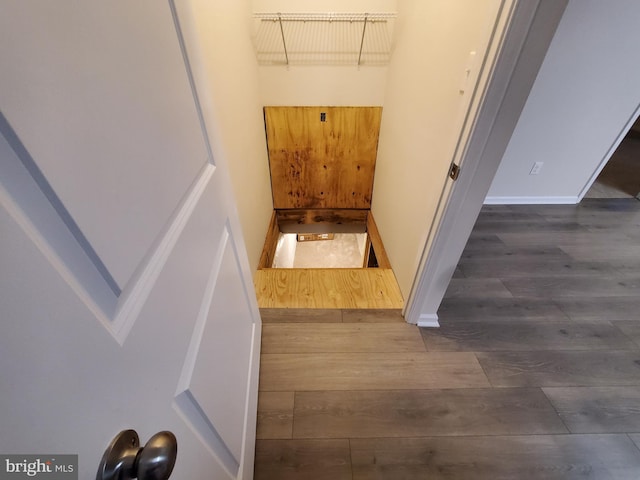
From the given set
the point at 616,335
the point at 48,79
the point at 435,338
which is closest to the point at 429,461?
the point at 435,338

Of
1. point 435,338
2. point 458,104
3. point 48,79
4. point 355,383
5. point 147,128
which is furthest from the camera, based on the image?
point 435,338

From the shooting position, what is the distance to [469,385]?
4.08ft

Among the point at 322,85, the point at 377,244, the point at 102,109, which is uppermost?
the point at 102,109

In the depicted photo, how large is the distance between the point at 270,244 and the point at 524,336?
2.19 meters

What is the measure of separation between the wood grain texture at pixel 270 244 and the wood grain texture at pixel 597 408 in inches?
79.2

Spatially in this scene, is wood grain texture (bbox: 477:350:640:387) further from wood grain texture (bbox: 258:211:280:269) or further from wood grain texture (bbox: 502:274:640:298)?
wood grain texture (bbox: 258:211:280:269)

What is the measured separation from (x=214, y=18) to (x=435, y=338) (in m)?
2.04

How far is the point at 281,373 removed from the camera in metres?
1.28

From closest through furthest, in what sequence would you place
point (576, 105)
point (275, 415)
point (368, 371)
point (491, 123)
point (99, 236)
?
point (99, 236), point (491, 123), point (275, 415), point (368, 371), point (576, 105)

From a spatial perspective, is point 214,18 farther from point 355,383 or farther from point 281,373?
point 355,383

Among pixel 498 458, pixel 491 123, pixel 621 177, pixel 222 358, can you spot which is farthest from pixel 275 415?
pixel 621 177

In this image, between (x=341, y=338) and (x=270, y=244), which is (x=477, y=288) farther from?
(x=270, y=244)

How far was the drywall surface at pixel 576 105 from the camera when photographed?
1.87 m

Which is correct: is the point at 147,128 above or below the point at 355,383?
above
